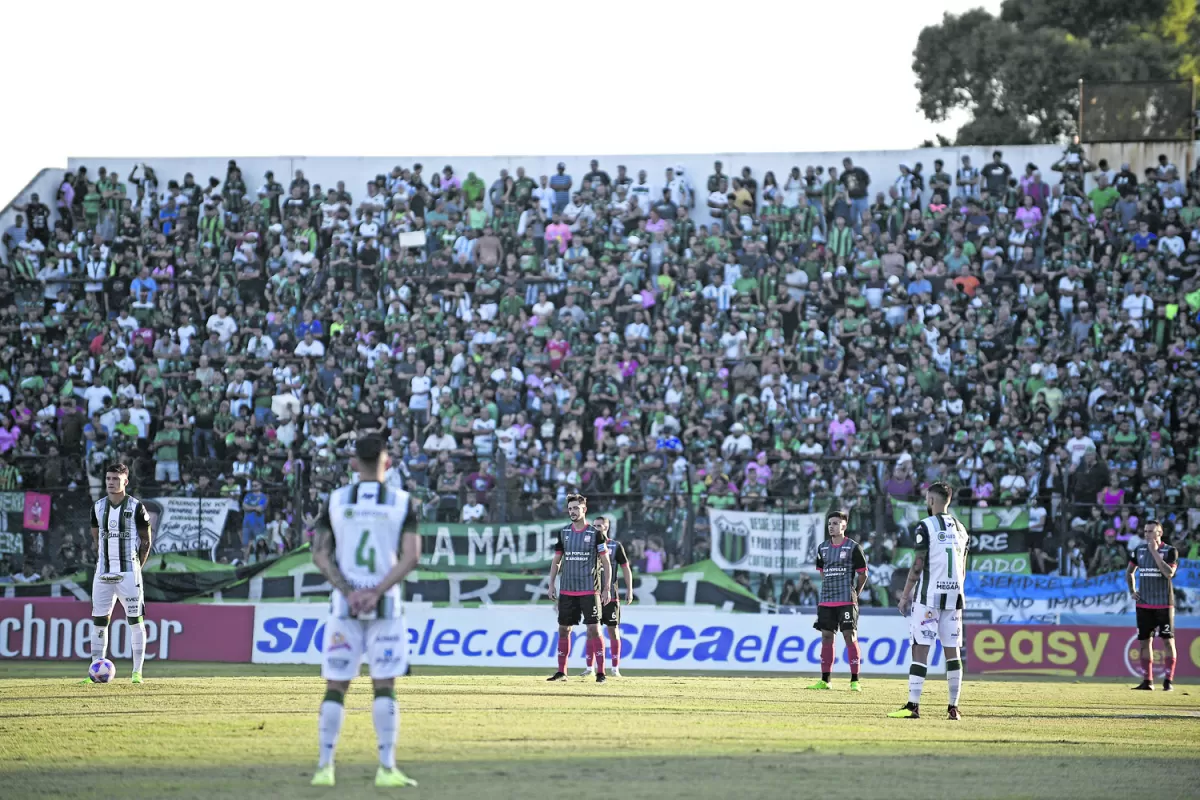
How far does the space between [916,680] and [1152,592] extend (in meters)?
8.51

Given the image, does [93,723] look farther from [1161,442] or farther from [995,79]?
[995,79]

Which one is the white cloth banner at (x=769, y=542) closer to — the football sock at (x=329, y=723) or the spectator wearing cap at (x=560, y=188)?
the spectator wearing cap at (x=560, y=188)

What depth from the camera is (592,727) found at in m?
13.4

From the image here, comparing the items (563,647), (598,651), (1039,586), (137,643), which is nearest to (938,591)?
(598,651)

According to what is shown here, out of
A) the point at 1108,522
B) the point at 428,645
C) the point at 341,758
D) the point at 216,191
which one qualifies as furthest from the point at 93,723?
the point at 216,191

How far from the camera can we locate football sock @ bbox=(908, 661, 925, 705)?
49.8 feet

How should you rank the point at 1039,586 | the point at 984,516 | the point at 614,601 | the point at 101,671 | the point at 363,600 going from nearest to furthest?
the point at 363,600 < the point at 101,671 < the point at 614,601 < the point at 1039,586 < the point at 984,516

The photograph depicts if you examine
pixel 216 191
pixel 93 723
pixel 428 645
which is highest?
pixel 216 191

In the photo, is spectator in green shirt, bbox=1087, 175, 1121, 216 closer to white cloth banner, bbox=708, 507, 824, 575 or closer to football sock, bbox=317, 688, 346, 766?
white cloth banner, bbox=708, 507, 824, 575

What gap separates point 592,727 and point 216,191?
26698mm

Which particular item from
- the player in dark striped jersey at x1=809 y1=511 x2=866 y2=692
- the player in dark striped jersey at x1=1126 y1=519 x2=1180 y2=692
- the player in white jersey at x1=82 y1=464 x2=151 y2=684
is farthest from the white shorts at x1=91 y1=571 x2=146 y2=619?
the player in dark striped jersey at x1=1126 y1=519 x2=1180 y2=692

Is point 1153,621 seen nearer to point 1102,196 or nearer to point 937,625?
point 937,625

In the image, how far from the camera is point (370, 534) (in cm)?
993

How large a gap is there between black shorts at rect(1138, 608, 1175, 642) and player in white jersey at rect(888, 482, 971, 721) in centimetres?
831
